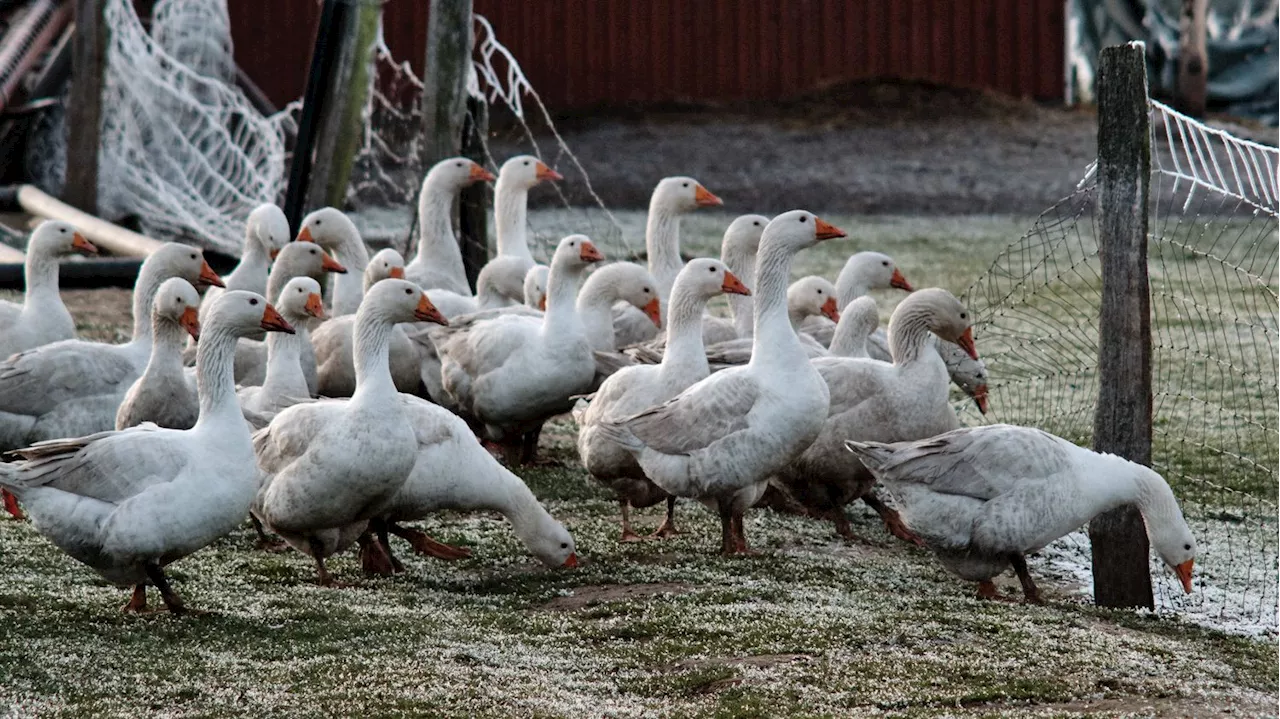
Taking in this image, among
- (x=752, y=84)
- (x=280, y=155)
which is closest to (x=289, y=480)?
(x=280, y=155)

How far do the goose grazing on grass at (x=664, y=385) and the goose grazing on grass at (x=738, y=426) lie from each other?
0.27m

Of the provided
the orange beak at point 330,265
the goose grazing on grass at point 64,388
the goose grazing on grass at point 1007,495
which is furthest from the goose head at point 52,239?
the goose grazing on grass at point 1007,495

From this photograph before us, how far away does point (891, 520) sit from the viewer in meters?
7.17

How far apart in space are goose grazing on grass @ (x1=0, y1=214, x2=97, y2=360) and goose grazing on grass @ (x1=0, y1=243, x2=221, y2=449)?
2.71 feet

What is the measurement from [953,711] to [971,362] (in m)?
3.68

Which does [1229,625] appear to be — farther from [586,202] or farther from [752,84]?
[752,84]

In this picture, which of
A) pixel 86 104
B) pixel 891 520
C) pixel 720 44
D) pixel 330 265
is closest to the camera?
pixel 891 520

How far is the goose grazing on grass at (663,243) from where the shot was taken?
9.26 m

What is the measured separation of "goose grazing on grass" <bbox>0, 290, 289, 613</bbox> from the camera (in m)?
5.26

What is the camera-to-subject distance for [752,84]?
78.7 feet

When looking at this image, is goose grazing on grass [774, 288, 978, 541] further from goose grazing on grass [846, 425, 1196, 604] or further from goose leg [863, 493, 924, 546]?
goose grazing on grass [846, 425, 1196, 604]

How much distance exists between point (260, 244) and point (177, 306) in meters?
2.33

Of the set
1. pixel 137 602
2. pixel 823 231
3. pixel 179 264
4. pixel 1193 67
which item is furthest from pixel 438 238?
pixel 1193 67

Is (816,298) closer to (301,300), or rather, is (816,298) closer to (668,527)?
(668,527)
